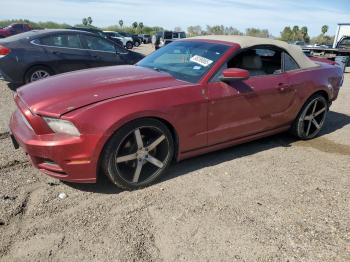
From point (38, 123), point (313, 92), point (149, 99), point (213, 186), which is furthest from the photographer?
point (313, 92)

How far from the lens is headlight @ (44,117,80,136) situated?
307 centimetres

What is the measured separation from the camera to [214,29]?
216 feet

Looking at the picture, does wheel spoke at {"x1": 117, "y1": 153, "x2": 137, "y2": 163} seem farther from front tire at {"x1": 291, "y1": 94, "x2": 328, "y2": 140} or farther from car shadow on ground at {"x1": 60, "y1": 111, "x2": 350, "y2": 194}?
front tire at {"x1": 291, "y1": 94, "x2": 328, "y2": 140}

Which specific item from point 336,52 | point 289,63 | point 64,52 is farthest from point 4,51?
point 336,52

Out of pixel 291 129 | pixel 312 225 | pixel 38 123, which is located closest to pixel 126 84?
pixel 38 123

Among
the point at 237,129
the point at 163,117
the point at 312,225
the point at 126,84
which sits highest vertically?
the point at 126,84

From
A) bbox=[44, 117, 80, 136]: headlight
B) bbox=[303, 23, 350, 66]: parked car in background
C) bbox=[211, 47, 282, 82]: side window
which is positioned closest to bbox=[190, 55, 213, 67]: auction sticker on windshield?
bbox=[211, 47, 282, 82]: side window

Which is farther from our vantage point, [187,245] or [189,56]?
[189,56]

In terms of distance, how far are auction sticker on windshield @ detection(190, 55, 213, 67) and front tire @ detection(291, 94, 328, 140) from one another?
1.90 metres

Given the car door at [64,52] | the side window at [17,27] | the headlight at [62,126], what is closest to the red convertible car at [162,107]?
the headlight at [62,126]

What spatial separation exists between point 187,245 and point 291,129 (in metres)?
3.12

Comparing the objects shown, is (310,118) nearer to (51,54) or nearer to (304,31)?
(51,54)

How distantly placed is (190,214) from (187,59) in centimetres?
201

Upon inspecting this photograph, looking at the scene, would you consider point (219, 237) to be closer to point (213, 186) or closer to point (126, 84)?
point (213, 186)
